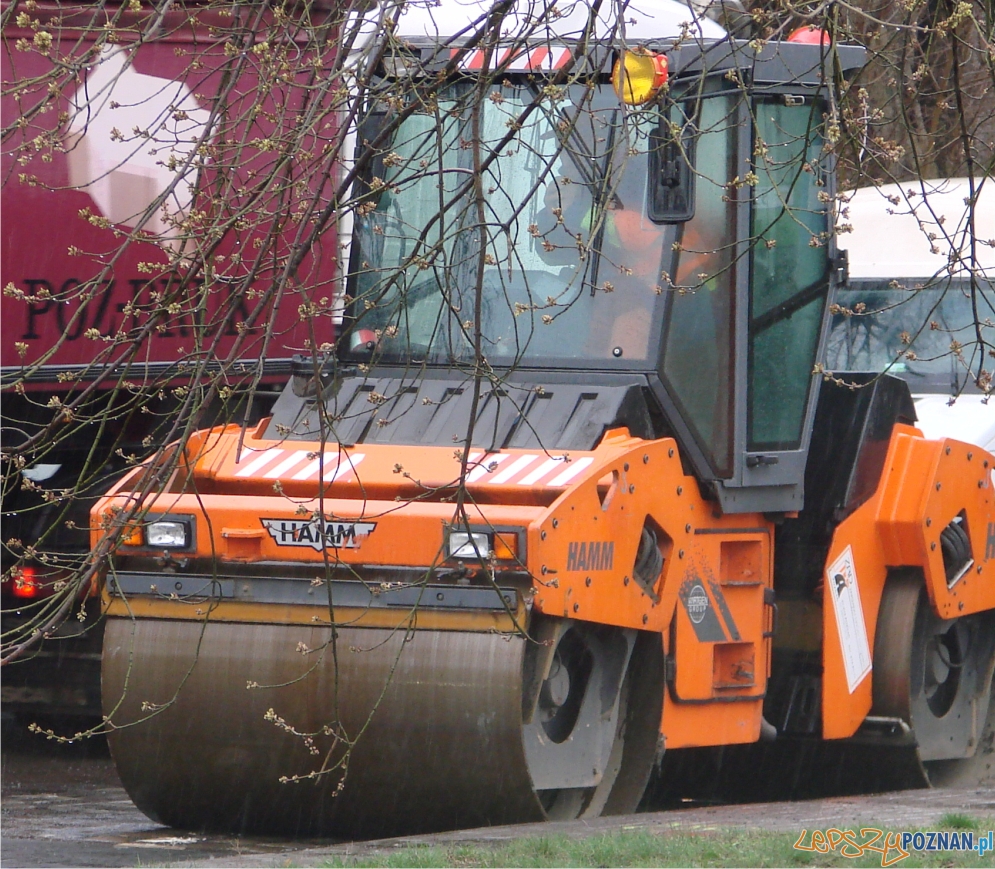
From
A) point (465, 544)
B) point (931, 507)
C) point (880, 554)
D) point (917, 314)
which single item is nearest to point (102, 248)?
point (465, 544)

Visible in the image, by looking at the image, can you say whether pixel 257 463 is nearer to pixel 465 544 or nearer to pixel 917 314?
pixel 465 544

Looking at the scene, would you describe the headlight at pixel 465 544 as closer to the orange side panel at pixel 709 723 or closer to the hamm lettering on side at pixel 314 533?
the hamm lettering on side at pixel 314 533

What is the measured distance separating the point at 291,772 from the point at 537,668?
874mm

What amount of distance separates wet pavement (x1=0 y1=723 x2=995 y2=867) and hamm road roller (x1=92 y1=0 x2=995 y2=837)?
17cm

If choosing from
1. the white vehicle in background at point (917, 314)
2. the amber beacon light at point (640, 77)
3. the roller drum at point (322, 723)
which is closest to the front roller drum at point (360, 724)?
the roller drum at point (322, 723)

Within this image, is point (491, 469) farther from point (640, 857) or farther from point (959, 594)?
point (959, 594)

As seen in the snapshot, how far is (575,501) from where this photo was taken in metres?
5.35

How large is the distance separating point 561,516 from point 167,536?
4.22ft

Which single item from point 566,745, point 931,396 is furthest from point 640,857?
point 931,396

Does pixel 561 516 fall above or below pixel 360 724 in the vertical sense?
above

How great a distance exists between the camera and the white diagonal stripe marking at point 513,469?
18.2ft

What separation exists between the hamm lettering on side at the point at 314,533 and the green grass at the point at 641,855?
0.98 m

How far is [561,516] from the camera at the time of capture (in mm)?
5273

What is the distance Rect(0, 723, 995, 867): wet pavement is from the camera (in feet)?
16.9
